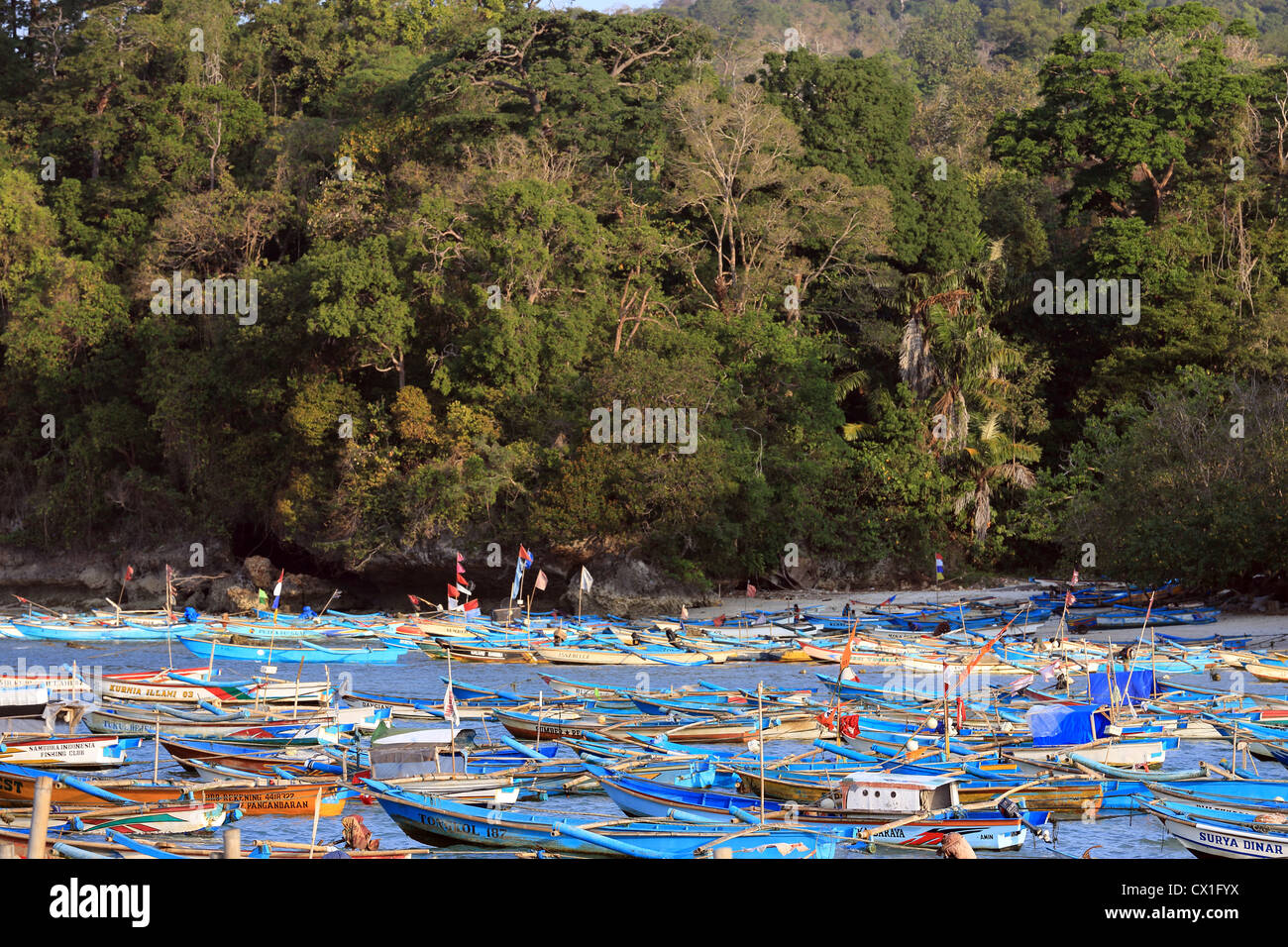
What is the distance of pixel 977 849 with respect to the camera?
1476 centimetres

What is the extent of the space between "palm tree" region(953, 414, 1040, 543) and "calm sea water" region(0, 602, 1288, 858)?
10.2 meters

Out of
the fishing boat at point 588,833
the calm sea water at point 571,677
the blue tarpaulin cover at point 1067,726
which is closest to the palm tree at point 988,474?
the calm sea water at point 571,677

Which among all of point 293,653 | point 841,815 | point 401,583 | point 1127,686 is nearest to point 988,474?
point 401,583

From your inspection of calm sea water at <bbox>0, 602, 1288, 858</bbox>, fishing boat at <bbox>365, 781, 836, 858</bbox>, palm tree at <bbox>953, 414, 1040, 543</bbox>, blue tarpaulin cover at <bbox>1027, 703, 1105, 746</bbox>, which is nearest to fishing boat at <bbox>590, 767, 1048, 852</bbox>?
calm sea water at <bbox>0, 602, 1288, 858</bbox>

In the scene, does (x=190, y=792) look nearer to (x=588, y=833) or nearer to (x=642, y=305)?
(x=588, y=833)

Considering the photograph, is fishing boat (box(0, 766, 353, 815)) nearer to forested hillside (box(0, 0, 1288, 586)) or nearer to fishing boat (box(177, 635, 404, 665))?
fishing boat (box(177, 635, 404, 665))

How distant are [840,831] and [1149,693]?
1090cm

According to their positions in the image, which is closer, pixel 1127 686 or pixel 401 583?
pixel 1127 686

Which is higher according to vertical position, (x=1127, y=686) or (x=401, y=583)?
(x=1127, y=686)

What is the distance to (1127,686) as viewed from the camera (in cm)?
2161

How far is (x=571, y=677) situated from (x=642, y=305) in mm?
17302

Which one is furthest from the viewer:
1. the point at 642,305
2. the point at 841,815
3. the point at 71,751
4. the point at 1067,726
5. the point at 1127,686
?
the point at 642,305

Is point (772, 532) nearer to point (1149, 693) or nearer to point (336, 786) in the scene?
point (1149, 693)
